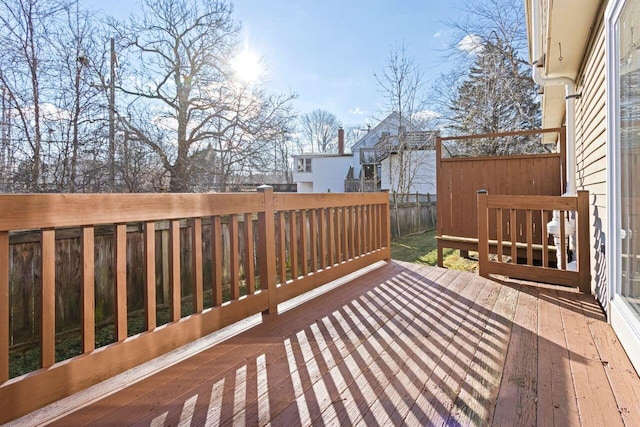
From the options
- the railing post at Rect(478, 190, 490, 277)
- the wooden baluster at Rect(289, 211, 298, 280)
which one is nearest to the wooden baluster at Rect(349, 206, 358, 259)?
the wooden baluster at Rect(289, 211, 298, 280)

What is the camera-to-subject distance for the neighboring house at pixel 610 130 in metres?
1.84

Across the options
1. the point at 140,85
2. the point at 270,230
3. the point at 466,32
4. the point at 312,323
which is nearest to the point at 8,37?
the point at 140,85

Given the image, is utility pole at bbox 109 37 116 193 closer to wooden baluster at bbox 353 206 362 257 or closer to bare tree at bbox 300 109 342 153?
wooden baluster at bbox 353 206 362 257

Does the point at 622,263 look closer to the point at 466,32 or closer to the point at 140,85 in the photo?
the point at 140,85

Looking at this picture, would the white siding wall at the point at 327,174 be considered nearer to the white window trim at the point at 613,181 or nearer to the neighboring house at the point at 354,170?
the neighboring house at the point at 354,170

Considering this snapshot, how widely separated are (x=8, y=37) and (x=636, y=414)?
7292 millimetres

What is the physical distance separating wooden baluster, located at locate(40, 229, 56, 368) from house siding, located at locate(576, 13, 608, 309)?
3161 mm

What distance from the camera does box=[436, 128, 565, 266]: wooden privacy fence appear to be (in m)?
4.93

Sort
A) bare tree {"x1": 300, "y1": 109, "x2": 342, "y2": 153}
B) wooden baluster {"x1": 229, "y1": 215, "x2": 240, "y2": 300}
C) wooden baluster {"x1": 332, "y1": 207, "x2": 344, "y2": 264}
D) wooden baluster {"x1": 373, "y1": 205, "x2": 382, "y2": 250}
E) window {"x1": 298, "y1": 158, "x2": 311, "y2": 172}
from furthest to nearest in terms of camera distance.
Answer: bare tree {"x1": 300, "y1": 109, "x2": 342, "y2": 153}, window {"x1": 298, "y1": 158, "x2": 311, "y2": 172}, wooden baluster {"x1": 373, "y1": 205, "x2": 382, "y2": 250}, wooden baluster {"x1": 332, "y1": 207, "x2": 344, "y2": 264}, wooden baluster {"x1": 229, "y1": 215, "x2": 240, "y2": 300}

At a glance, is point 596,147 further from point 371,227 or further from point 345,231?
point 345,231

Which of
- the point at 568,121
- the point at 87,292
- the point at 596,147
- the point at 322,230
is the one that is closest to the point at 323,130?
the point at 568,121

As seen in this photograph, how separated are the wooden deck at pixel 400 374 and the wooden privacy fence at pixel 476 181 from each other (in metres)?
2.77

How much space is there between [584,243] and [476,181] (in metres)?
2.37

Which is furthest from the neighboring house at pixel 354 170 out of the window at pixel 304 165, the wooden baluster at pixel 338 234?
the wooden baluster at pixel 338 234
